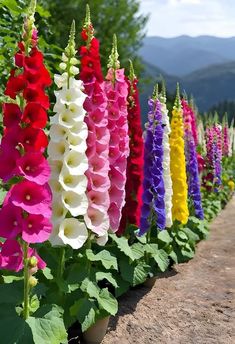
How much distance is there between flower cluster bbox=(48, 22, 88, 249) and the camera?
3.38 metres

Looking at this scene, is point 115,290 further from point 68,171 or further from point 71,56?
point 71,56

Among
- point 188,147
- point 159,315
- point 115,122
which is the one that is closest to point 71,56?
point 115,122

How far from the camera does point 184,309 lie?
5.32 meters

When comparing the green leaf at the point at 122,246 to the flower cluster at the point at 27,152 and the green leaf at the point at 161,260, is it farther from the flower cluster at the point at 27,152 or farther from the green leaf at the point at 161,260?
the flower cluster at the point at 27,152

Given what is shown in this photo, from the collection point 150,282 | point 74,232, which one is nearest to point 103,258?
point 74,232

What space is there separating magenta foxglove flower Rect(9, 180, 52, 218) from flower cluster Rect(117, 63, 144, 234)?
2.12m

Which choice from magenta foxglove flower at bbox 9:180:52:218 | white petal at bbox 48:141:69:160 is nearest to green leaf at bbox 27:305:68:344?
magenta foxglove flower at bbox 9:180:52:218

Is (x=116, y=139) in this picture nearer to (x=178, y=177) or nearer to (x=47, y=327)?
(x=47, y=327)

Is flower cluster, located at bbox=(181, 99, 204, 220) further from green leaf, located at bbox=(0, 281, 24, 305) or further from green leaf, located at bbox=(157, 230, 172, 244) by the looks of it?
green leaf, located at bbox=(0, 281, 24, 305)

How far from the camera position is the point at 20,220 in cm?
290

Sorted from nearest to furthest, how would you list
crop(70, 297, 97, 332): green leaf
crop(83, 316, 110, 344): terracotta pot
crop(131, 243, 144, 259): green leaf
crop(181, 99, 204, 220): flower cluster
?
1. crop(70, 297, 97, 332): green leaf
2. crop(83, 316, 110, 344): terracotta pot
3. crop(131, 243, 144, 259): green leaf
4. crop(181, 99, 204, 220): flower cluster

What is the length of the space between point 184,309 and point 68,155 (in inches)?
101

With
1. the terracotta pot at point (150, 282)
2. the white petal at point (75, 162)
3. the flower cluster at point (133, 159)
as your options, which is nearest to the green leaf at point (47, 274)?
the white petal at point (75, 162)

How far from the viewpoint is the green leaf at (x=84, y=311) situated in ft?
12.5
